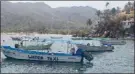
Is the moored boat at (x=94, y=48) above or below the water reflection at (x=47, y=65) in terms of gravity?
above

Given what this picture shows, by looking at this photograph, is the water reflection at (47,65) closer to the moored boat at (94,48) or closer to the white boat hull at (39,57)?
the white boat hull at (39,57)

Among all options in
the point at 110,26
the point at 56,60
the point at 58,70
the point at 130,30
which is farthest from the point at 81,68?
the point at 110,26

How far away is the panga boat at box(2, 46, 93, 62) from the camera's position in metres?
56.1

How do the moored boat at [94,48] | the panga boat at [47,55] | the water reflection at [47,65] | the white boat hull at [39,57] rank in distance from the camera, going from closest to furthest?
1. the water reflection at [47,65]
2. the panga boat at [47,55]
3. the white boat hull at [39,57]
4. the moored boat at [94,48]

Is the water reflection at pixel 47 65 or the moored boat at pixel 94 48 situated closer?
the water reflection at pixel 47 65

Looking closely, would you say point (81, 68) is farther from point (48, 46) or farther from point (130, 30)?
point (130, 30)

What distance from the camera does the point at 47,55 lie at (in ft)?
189

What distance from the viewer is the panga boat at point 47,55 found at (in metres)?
56.1

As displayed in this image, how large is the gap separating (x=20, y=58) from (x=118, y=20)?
12163cm

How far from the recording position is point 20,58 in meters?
59.8

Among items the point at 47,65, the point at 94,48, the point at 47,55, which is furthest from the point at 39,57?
the point at 94,48

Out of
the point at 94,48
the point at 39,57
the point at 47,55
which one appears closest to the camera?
the point at 47,55

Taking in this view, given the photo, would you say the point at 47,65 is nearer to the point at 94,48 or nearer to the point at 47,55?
the point at 47,55

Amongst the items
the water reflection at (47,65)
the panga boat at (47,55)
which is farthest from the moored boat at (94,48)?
the water reflection at (47,65)
